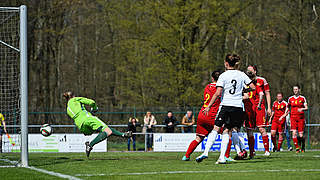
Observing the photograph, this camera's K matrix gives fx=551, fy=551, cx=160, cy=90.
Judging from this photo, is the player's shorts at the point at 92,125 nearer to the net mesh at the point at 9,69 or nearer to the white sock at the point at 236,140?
the white sock at the point at 236,140

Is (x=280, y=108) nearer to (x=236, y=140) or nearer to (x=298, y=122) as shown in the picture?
(x=298, y=122)

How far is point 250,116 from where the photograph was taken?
12867 millimetres

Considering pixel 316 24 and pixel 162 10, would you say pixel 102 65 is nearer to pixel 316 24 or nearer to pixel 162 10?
pixel 162 10

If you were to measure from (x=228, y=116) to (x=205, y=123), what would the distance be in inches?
52.7

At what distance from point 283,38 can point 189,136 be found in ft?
54.5

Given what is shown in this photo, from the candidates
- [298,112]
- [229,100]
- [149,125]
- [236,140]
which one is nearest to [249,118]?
[236,140]

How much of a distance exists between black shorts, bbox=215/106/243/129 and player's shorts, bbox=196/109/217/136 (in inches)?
45.4

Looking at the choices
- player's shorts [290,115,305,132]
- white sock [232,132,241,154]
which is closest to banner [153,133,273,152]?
player's shorts [290,115,305,132]

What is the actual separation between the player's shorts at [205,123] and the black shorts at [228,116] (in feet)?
3.78

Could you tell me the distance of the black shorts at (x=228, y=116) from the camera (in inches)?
405

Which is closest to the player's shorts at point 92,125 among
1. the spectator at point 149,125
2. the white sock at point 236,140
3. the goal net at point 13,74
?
the goal net at point 13,74

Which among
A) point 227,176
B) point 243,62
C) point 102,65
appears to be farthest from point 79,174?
point 102,65

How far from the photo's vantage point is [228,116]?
1032 centimetres

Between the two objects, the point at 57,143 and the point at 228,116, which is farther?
the point at 57,143
